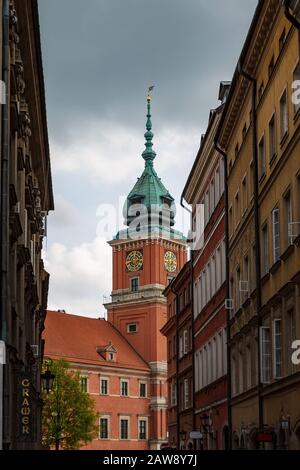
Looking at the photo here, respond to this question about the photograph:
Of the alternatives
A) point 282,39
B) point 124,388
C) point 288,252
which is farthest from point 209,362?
point 124,388

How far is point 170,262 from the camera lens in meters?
124

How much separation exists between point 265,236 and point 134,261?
95816mm

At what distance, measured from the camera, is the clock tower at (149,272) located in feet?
372

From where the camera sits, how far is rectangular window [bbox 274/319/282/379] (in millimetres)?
24625

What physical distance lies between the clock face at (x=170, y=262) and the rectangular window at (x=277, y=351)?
9739 cm

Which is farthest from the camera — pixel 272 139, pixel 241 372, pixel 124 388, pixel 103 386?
pixel 124 388

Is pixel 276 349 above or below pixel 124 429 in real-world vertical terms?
above

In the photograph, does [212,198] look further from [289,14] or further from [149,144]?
[149,144]

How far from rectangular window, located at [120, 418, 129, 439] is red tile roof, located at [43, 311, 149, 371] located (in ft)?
20.3

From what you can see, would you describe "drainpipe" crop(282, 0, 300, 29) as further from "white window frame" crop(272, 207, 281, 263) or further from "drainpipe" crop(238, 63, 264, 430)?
"drainpipe" crop(238, 63, 264, 430)

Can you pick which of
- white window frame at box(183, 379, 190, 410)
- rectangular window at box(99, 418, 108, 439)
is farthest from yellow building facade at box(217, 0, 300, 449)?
rectangular window at box(99, 418, 108, 439)

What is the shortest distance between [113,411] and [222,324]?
71575 mm
